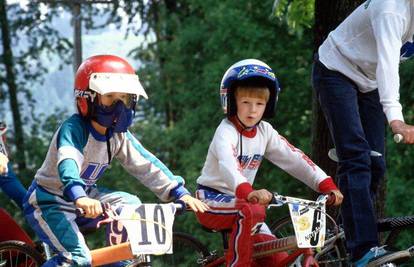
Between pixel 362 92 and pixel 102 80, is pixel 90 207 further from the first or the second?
pixel 362 92

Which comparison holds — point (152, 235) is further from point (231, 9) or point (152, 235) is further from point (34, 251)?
point (231, 9)

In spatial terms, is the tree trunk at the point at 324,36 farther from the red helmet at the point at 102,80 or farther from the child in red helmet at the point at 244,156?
the red helmet at the point at 102,80

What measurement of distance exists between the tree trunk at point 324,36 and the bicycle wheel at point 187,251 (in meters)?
1.43

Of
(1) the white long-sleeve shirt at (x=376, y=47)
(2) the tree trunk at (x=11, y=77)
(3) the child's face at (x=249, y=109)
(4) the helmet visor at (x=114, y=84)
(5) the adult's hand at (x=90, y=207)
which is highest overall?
(1) the white long-sleeve shirt at (x=376, y=47)

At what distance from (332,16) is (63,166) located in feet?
9.26

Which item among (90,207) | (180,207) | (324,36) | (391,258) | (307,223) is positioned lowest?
(391,258)

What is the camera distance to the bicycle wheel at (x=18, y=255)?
6.17 metres

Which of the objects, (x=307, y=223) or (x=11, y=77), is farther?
(x=11, y=77)

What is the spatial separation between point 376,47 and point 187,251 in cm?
193

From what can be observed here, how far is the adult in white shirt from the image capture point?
16.9 ft

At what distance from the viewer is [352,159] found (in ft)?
18.1

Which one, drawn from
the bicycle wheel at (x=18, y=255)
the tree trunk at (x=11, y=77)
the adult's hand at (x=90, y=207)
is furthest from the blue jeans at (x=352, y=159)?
the tree trunk at (x=11, y=77)

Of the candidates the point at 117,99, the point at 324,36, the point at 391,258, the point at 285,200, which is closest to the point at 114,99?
the point at 117,99

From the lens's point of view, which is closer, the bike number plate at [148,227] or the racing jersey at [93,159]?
the bike number plate at [148,227]
